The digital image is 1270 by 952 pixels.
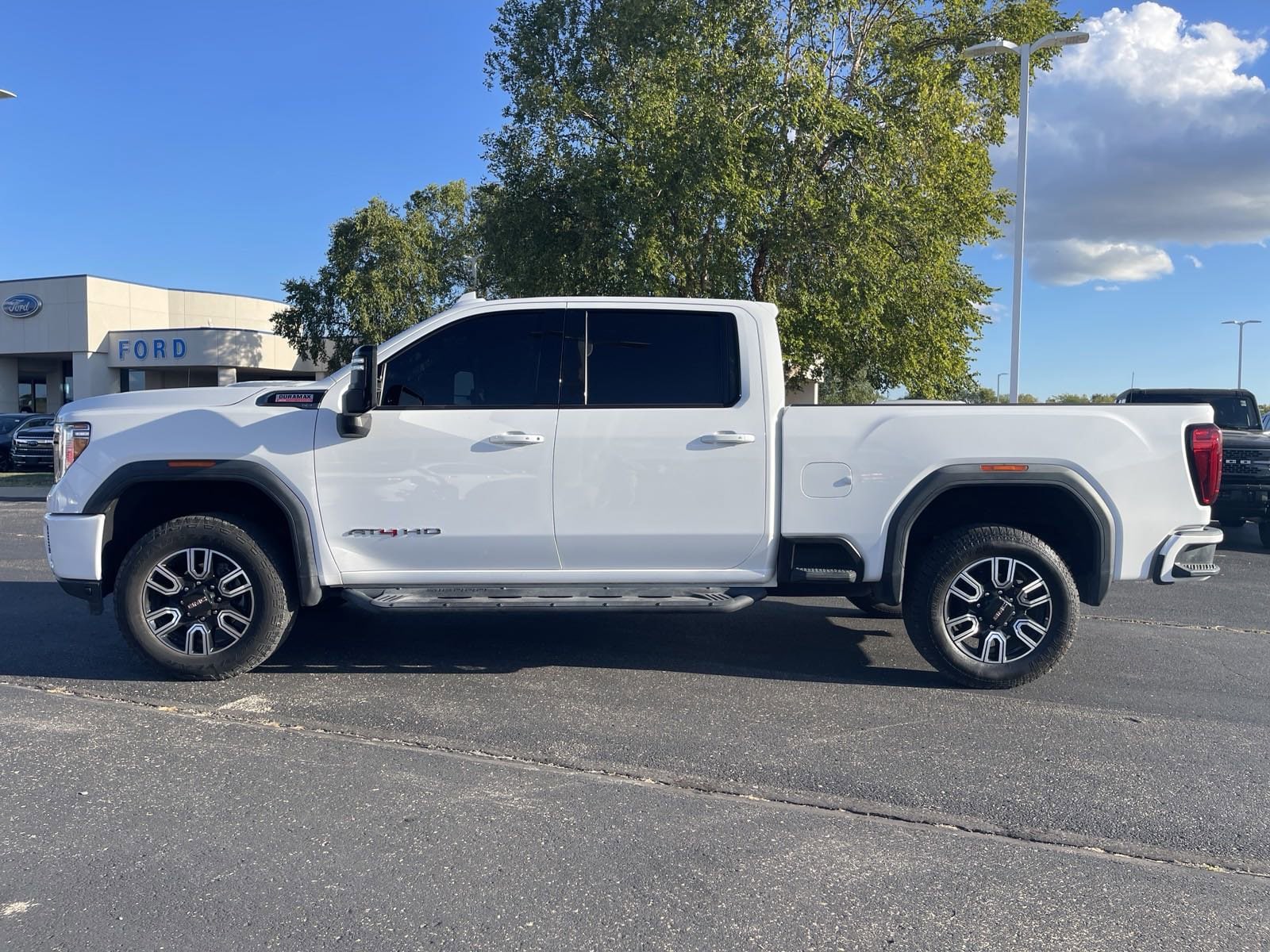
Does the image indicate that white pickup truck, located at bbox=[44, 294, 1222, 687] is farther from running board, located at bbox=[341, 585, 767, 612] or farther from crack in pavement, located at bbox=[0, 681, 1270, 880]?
crack in pavement, located at bbox=[0, 681, 1270, 880]

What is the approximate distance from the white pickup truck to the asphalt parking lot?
1.64ft

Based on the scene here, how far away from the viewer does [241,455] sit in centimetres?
532

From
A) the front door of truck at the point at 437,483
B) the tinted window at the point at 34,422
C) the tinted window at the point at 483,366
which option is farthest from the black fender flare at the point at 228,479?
the tinted window at the point at 34,422

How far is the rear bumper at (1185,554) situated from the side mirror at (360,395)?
14.0ft

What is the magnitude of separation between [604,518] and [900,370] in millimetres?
16338

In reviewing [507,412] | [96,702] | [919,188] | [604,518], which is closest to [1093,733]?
[604,518]

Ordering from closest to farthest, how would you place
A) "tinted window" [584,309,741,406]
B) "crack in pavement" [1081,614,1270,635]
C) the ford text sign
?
"tinted window" [584,309,741,406] < "crack in pavement" [1081,614,1270,635] < the ford text sign

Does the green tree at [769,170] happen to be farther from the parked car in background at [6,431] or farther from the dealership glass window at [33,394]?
the dealership glass window at [33,394]

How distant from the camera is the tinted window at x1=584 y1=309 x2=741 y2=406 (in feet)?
17.9

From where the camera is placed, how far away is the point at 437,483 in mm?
5348

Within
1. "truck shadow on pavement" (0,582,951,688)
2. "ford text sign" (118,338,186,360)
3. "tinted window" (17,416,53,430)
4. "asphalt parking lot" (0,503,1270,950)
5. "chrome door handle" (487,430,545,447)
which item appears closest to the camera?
"asphalt parking lot" (0,503,1270,950)

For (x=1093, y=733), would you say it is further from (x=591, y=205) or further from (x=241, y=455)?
(x=591, y=205)

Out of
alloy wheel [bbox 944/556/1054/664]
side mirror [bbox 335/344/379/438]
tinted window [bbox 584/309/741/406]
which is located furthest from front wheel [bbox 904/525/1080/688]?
side mirror [bbox 335/344/379/438]

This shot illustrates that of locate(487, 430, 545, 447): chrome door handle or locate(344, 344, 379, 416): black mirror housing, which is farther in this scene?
locate(487, 430, 545, 447): chrome door handle
